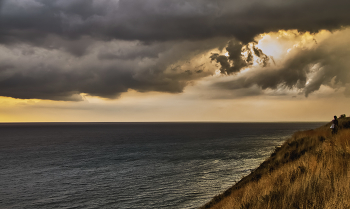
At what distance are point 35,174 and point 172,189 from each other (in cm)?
2827

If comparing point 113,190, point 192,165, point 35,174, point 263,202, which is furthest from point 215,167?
point 263,202

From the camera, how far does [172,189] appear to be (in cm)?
3123

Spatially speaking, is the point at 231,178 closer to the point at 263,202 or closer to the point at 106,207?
the point at 106,207

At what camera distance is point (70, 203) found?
27.8 m

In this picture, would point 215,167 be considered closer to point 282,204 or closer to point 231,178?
point 231,178

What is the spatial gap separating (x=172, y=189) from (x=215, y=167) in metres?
15.2

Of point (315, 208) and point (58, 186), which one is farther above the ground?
point (315, 208)

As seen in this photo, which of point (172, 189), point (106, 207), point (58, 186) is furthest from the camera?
point (58, 186)

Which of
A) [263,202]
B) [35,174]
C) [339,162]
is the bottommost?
[35,174]

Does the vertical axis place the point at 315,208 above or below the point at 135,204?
above

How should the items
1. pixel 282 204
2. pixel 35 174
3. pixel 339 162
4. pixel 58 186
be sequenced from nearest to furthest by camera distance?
pixel 282 204 → pixel 339 162 → pixel 58 186 → pixel 35 174

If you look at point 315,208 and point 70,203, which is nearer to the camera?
point 315,208

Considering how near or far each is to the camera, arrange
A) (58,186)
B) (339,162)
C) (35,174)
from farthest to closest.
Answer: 1. (35,174)
2. (58,186)
3. (339,162)

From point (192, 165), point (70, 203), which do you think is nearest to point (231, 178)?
point (192, 165)
